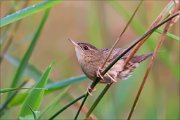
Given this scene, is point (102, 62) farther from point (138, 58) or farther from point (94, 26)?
point (94, 26)

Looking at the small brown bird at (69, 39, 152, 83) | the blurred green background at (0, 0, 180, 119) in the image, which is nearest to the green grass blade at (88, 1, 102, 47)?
the blurred green background at (0, 0, 180, 119)

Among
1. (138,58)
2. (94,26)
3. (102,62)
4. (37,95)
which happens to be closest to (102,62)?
(102,62)

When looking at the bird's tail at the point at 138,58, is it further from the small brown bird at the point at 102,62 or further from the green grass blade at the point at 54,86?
the green grass blade at the point at 54,86

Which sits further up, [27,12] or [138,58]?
[27,12]

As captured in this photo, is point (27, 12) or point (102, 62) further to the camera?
point (102, 62)

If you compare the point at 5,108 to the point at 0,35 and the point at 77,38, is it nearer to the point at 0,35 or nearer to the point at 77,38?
the point at 0,35

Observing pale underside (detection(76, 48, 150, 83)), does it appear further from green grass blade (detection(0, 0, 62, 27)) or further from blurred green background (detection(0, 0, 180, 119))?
green grass blade (detection(0, 0, 62, 27))

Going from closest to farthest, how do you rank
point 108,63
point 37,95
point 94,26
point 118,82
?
point 37,95, point 108,63, point 94,26, point 118,82

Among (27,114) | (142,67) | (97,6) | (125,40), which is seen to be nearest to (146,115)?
(142,67)

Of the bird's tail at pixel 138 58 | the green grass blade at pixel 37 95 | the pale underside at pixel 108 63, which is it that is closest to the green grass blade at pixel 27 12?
the green grass blade at pixel 37 95
